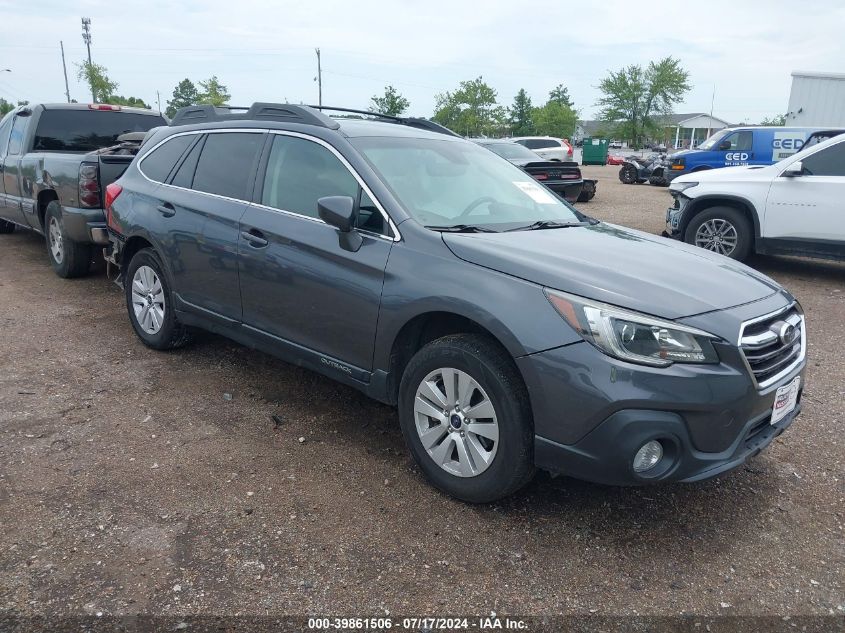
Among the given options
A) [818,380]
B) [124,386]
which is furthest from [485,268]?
[818,380]

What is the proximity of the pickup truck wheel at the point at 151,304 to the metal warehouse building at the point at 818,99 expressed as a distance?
24546 millimetres

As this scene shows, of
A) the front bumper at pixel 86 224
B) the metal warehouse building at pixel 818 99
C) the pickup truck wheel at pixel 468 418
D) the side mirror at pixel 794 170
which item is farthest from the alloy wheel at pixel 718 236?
the metal warehouse building at pixel 818 99

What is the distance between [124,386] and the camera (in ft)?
14.7

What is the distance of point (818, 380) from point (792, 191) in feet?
12.7

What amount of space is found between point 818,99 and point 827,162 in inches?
732

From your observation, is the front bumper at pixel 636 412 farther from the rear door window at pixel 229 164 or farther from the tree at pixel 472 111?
the tree at pixel 472 111

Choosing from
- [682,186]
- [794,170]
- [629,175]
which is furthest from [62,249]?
[629,175]

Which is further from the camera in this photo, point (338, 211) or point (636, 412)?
point (338, 211)

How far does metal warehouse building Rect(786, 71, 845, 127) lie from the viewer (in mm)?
22531

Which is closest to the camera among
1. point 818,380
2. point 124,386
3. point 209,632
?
point 209,632

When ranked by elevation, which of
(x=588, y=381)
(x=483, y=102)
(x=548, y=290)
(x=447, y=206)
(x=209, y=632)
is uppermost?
(x=483, y=102)

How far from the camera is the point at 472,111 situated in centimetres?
6519

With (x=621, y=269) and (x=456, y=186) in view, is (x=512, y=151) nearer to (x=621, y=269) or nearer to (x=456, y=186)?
(x=456, y=186)

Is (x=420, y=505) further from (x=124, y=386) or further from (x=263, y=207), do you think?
(x=124, y=386)
